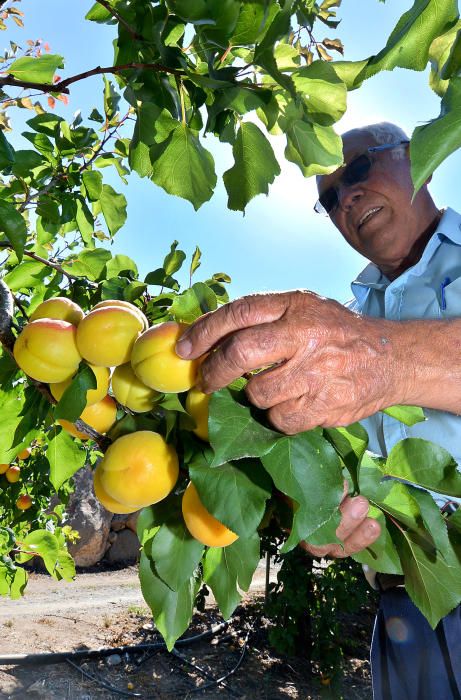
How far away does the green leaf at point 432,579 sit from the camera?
0.77 m

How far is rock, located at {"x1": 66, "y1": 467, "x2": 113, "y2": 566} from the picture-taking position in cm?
808

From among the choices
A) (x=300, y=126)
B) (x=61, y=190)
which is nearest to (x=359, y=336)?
(x=300, y=126)

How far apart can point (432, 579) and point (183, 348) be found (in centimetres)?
50

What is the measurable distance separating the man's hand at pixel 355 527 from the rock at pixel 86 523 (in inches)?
299

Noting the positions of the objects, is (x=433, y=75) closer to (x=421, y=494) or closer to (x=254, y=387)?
(x=254, y=387)

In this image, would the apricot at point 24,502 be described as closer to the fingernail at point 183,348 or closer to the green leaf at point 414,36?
the fingernail at point 183,348

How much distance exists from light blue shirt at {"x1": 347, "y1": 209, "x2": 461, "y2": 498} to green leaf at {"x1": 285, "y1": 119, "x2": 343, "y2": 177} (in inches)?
28.1

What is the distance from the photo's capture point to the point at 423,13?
46 centimetres

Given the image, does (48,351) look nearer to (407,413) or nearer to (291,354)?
(291,354)

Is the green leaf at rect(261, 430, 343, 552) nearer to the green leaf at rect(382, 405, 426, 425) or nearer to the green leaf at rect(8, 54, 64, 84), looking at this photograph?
the green leaf at rect(382, 405, 426, 425)

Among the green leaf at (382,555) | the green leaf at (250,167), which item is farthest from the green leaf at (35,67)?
the green leaf at (382,555)

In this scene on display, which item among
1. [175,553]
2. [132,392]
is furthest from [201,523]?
[132,392]

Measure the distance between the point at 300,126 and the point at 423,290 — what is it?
1001mm

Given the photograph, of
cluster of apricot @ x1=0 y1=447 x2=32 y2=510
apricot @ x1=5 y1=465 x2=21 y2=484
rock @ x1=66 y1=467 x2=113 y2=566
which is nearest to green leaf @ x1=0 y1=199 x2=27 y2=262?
cluster of apricot @ x1=0 y1=447 x2=32 y2=510
